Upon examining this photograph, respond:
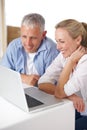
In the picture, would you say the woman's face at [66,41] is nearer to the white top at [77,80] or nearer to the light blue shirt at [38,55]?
the white top at [77,80]

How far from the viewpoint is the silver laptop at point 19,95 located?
100cm

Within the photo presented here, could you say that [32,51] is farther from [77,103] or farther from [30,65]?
[77,103]

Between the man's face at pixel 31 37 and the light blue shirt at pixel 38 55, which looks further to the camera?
the light blue shirt at pixel 38 55

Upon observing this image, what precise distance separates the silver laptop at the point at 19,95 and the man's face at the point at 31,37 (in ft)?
1.77

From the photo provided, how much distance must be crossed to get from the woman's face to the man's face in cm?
33

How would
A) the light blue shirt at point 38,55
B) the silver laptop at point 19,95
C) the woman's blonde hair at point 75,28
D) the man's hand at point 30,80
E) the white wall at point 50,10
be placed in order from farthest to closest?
the white wall at point 50,10 < the light blue shirt at point 38,55 < the man's hand at point 30,80 < the woman's blonde hair at point 75,28 < the silver laptop at point 19,95

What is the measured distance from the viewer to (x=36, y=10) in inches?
134

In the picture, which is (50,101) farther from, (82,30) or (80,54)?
(82,30)

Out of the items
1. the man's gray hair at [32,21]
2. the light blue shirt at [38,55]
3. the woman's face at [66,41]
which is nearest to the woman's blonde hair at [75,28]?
the woman's face at [66,41]

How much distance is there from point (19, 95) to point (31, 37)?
2.41 ft

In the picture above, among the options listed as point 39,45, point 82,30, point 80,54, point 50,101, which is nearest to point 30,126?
point 50,101

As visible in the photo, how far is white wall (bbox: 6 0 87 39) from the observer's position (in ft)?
9.43

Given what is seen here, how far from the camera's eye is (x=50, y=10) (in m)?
3.24

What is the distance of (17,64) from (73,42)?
2.08 ft
